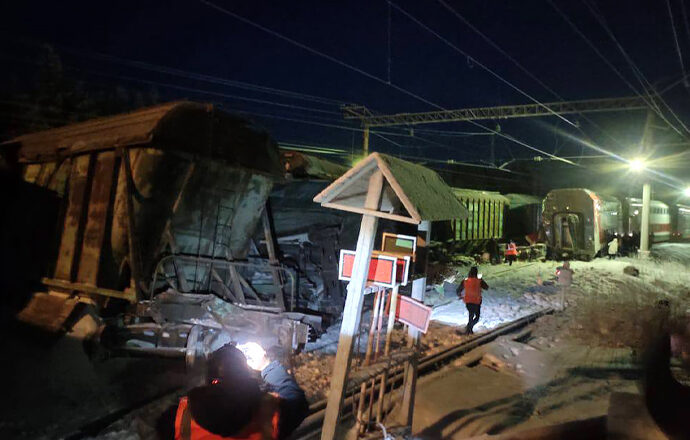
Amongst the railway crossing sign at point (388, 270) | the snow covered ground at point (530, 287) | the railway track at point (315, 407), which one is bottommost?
the railway track at point (315, 407)

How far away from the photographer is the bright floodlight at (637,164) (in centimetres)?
2079

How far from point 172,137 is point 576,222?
64.7ft

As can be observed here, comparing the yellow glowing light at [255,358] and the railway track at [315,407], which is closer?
the yellow glowing light at [255,358]

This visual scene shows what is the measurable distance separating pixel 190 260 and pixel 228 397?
445 centimetres

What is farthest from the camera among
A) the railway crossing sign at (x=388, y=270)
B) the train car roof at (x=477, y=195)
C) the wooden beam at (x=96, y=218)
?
the train car roof at (x=477, y=195)

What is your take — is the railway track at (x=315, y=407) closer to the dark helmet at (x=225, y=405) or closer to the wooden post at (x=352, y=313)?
the wooden post at (x=352, y=313)

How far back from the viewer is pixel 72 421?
426 cm

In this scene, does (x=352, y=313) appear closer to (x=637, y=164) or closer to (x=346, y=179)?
(x=346, y=179)

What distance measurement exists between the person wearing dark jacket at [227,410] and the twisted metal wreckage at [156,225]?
3.91m

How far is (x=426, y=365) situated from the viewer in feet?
20.5

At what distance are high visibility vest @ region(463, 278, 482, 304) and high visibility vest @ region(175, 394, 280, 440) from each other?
684cm

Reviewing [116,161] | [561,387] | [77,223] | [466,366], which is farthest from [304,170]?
[561,387]

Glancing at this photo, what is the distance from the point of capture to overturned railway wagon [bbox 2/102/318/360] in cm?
525

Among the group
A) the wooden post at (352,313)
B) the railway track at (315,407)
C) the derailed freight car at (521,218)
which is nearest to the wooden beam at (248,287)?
the railway track at (315,407)
